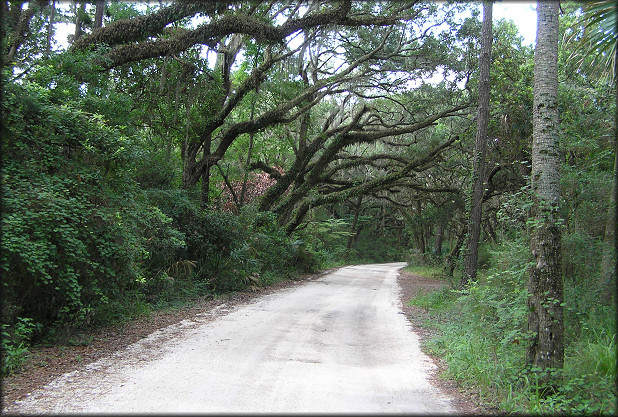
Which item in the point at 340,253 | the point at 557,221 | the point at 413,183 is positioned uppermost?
the point at 413,183

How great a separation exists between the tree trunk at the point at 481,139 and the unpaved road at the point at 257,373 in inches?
154

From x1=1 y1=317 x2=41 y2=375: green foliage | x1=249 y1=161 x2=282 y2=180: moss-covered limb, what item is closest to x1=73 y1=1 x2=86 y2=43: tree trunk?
x1=249 y1=161 x2=282 y2=180: moss-covered limb

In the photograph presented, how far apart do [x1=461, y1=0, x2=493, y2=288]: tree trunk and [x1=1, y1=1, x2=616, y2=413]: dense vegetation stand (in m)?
0.33

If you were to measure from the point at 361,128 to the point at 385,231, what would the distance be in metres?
30.6

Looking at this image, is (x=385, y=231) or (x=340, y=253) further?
(x=385, y=231)

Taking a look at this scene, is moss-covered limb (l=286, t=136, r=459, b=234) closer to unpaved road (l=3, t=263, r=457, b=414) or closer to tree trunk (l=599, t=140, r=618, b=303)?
unpaved road (l=3, t=263, r=457, b=414)

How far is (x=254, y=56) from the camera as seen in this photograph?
1723cm

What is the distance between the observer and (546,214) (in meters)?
4.95

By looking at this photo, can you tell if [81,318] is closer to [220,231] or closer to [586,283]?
[220,231]

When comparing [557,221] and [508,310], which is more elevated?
[557,221]

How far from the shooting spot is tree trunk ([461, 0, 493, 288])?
1167 centimetres

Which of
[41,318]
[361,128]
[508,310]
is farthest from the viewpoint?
[361,128]

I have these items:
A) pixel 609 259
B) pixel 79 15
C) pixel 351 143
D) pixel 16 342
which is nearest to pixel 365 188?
pixel 351 143

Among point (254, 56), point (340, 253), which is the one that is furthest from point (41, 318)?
point (340, 253)
